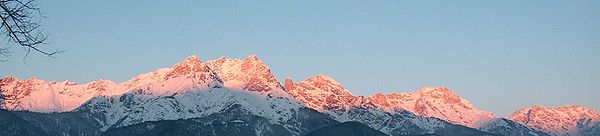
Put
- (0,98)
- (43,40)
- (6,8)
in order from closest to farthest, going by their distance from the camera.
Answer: (6,8) → (43,40) → (0,98)

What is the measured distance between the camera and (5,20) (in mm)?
16078

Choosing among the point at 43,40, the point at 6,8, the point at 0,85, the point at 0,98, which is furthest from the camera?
the point at 0,85

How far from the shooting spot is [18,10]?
16547 mm

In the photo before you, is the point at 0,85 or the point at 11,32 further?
the point at 0,85

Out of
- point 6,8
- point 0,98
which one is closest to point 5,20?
point 6,8

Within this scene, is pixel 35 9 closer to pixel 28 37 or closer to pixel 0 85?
pixel 28 37

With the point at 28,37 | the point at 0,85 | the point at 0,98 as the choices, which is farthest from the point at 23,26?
the point at 0,85

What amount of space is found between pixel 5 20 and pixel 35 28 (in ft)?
2.69

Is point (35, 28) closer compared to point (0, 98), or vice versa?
point (35, 28)

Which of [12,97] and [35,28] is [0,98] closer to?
[12,97]

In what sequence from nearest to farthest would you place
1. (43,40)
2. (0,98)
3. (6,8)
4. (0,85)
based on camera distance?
(6,8)
(43,40)
(0,98)
(0,85)

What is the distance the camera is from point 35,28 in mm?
16828

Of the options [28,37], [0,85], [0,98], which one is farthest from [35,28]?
[0,85]

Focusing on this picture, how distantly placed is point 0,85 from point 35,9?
4.23 m
